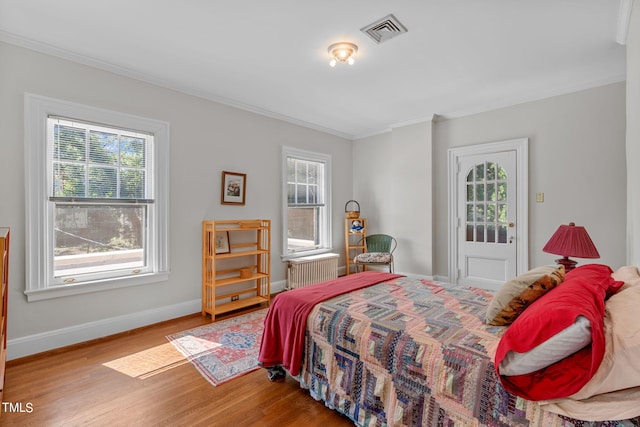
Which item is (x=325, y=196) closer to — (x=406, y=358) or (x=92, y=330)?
(x=92, y=330)

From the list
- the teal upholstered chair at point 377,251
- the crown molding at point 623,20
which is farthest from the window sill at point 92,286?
the crown molding at point 623,20

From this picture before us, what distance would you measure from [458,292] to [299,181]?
3095 millimetres

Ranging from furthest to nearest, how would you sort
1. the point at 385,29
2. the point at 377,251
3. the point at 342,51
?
1. the point at 377,251
2. the point at 342,51
3. the point at 385,29

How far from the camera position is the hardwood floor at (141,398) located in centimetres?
185

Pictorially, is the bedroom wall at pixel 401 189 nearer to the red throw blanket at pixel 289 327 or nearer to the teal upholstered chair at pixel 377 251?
the teal upholstered chair at pixel 377 251

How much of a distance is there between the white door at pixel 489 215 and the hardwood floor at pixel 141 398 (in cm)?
324

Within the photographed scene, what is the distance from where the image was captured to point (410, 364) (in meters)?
1.58

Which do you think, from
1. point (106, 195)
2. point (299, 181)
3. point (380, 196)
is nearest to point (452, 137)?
point (380, 196)

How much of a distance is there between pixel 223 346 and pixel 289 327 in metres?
1.02

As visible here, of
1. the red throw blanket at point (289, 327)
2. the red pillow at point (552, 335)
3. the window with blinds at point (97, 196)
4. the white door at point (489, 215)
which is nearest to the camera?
the red pillow at point (552, 335)

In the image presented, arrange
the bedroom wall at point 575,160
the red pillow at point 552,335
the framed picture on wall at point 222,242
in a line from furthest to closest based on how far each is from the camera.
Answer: the framed picture on wall at point 222,242 → the bedroom wall at point 575,160 → the red pillow at point 552,335

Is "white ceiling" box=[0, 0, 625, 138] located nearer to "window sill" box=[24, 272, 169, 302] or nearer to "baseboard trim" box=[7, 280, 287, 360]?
"window sill" box=[24, 272, 169, 302]

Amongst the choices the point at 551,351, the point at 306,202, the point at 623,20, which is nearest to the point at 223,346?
the point at 551,351

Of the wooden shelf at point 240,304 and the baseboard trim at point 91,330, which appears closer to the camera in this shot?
the baseboard trim at point 91,330
